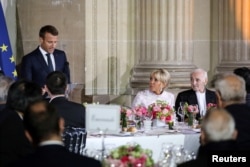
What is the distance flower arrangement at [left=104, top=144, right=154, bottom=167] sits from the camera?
4.47 metres

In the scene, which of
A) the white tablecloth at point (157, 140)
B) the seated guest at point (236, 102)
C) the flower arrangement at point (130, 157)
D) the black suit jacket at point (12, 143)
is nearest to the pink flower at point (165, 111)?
the white tablecloth at point (157, 140)

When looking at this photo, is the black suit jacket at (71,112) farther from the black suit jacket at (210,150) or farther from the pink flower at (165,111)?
the black suit jacket at (210,150)

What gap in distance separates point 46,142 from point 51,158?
116 mm

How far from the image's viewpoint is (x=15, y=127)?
5.01 metres

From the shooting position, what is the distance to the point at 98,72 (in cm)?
1000

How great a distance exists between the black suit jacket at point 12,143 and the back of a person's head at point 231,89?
153cm

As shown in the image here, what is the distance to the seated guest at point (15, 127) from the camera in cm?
493

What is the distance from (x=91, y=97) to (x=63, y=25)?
1008 mm

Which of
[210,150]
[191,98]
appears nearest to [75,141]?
[210,150]

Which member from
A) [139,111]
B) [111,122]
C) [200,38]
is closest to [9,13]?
[200,38]

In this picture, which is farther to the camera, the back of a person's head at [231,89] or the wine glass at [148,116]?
the wine glass at [148,116]

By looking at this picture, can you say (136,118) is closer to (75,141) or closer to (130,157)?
(75,141)

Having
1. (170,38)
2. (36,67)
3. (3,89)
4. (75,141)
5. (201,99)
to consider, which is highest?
(170,38)

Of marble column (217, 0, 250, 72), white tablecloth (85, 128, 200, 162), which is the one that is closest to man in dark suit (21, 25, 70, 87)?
white tablecloth (85, 128, 200, 162)
